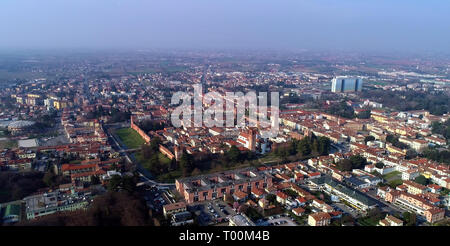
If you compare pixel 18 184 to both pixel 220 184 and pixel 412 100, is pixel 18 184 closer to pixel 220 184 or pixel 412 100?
pixel 220 184

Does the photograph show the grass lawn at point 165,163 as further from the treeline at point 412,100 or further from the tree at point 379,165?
the treeline at point 412,100

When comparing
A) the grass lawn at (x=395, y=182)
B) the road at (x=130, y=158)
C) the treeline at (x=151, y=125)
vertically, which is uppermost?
the treeline at (x=151, y=125)

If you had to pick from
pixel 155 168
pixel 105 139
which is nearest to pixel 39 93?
pixel 105 139

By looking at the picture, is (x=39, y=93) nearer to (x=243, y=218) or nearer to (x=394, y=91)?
(x=243, y=218)

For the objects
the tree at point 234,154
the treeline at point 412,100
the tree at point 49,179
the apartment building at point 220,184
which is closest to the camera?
the apartment building at point 220,184

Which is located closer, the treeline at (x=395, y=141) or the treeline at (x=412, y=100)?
the treeline at (x=395, y=141)

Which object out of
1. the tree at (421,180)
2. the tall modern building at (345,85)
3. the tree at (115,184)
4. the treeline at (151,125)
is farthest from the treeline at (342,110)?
the tree at (115,184)

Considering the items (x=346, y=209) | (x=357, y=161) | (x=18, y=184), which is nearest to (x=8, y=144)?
(x=18, y=184)
